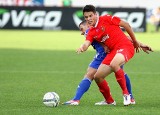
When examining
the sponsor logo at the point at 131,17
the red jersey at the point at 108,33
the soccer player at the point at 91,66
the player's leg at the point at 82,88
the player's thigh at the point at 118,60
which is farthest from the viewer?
the sponsor logo at the point at 131,17

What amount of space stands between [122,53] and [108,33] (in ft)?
1.48

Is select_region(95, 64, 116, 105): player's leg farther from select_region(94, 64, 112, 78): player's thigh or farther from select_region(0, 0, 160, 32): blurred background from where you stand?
select_region(0, 0, 160, 32): blurred background

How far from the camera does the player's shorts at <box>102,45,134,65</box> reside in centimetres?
1118

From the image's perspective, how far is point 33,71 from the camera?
18.3 meters

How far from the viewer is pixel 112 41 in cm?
1130

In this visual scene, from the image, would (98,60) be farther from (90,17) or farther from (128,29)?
(90,17)

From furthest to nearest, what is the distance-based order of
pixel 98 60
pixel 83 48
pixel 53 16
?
1. pixel 53 16
2. pixel 98 60
3. pixel 83 48

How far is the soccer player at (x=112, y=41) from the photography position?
11.1m

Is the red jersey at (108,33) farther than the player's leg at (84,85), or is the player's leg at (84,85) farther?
the player's leg at (84,85)

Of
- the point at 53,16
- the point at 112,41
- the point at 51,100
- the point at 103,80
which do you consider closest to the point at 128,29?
the point at 112,41

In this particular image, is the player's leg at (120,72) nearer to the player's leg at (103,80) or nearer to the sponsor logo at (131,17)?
the player's leg at (103,80)

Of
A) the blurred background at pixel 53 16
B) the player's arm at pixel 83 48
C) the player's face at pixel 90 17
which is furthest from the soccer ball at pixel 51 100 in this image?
the blurred background at pixel 53 16

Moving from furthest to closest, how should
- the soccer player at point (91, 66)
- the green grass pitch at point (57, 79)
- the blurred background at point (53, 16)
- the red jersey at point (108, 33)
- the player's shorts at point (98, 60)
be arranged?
the blurred background at point (53, 16) < the player's shorts at point (98, 60) < the soccer player at point (91, 66) < the red jersey at point (108, 33) < the green grass pitch at point (57, 79)

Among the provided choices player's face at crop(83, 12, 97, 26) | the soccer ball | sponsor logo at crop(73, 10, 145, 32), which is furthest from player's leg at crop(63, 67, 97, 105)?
sponsor logo at crop(73, 10, 145, 32)
